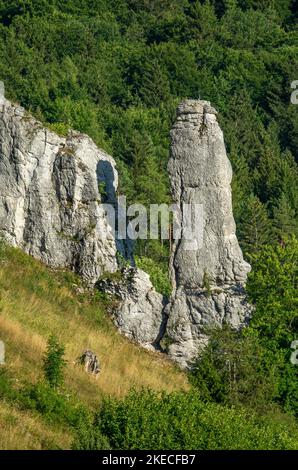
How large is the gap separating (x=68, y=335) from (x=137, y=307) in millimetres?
3995

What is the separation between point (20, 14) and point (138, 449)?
290ft

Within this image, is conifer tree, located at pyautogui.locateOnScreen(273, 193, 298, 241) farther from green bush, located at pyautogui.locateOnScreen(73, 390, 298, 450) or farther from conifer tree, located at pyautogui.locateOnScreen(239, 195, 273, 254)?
green bush, located at pyautogui.locateOnScreen(73, 390, 298, 450)

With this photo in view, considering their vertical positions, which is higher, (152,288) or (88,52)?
(88,52)

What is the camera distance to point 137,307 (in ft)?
142

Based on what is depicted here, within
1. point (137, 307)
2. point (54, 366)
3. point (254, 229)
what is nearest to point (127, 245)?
point (137, 307)

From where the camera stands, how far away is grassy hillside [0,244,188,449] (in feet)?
104

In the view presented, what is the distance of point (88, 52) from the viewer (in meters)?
107

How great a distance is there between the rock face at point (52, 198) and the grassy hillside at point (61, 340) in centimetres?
83

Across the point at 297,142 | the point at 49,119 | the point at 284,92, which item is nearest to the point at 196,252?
the point at 49,119

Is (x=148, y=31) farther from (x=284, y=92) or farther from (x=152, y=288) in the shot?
(x=152, y=288)

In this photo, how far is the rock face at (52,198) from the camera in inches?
1753

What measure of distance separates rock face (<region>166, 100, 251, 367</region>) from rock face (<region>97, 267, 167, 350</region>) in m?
0.40

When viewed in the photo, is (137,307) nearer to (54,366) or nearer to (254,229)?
(54,366)

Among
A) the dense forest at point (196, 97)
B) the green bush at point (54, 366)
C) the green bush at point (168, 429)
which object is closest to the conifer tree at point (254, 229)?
the dense forest at point (196, 97)
